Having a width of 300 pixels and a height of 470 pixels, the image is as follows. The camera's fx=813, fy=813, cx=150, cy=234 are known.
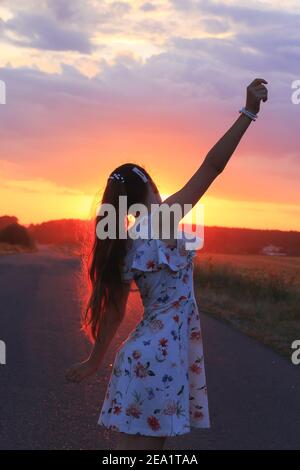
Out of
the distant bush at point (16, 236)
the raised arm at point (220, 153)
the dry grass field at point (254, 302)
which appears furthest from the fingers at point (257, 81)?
the distant bush at point (16, 236)

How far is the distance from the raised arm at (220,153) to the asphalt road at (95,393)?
277 centimetres

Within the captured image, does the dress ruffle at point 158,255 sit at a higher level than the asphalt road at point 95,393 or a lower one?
higher

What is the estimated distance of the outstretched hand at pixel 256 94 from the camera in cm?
361

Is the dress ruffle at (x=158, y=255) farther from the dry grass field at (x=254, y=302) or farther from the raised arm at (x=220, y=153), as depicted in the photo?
the dry grass field at (x=254, y=302)

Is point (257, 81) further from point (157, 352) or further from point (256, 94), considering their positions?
point (157, 352)

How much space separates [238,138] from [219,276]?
81.9 ft

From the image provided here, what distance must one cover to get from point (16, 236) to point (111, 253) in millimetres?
101406

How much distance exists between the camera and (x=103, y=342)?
156 inches

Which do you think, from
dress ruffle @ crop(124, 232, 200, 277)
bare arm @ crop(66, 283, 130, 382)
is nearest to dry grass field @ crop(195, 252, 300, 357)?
bare arm @ crop(66, 283, 130, 382)

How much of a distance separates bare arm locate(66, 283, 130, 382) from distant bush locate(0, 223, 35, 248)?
95697 millimetres

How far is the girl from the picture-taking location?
366cm
